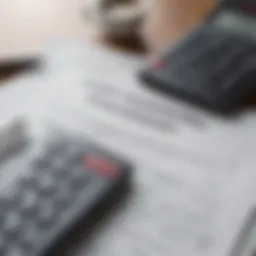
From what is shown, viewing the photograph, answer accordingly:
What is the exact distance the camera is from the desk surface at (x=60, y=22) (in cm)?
67

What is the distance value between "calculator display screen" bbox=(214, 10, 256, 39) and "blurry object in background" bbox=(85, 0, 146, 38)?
0.09 meters

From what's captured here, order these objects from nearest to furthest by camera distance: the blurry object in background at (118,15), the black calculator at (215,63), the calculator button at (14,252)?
1. the calculator button at (14,252)
2. the black calculator at (215,63)
3. the blurry object in background at (118,15)

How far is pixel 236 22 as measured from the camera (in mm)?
647

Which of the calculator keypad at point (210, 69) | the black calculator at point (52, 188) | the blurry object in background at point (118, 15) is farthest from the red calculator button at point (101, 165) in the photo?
the blurry object in background at point (118, 15)

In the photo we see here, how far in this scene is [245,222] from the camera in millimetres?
451

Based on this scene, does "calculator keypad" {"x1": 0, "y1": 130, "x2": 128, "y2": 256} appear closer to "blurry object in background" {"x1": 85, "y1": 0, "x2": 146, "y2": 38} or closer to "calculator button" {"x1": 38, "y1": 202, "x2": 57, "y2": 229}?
Result: "calculator button" {"x1": 38, "y1": 202, "x2": 57, "y2": 229}

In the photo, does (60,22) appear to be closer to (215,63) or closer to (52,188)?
(215,63)

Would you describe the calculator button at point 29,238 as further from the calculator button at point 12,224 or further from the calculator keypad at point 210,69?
the calculator keypad at point 210,69

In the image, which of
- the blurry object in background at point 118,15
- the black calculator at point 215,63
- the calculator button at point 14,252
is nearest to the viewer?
the calculator button at point 14,252

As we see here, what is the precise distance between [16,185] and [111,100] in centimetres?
16

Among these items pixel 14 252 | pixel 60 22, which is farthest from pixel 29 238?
pixel 60 22

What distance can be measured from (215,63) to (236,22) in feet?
0.22

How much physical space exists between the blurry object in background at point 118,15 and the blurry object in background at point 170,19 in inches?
0.7

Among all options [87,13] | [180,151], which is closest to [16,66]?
[87,13]
